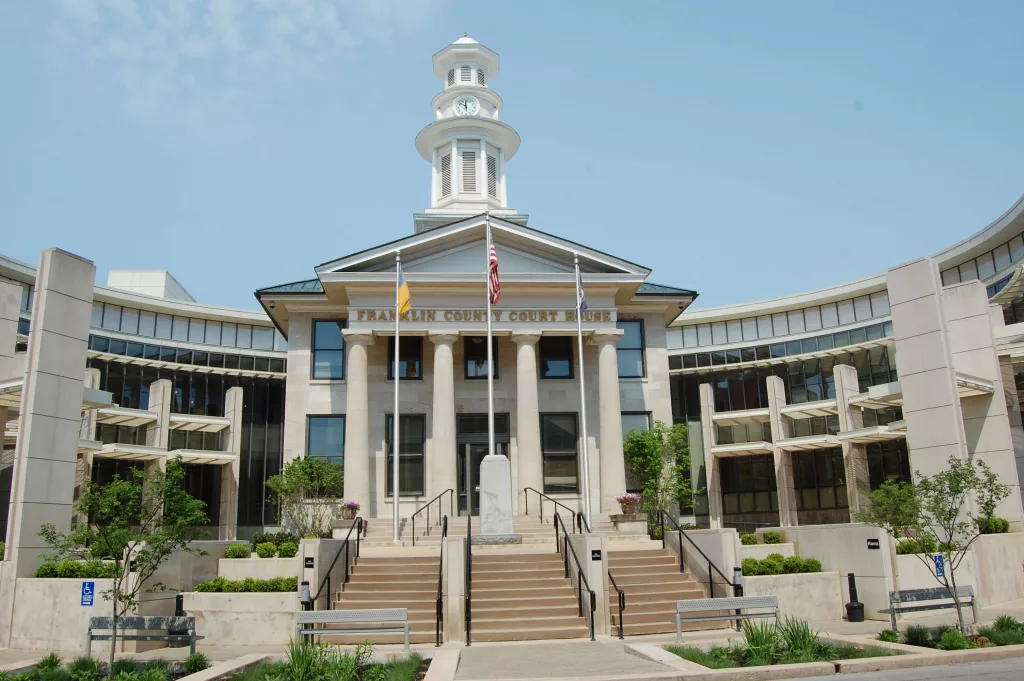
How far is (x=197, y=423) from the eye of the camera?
4478 centimetres

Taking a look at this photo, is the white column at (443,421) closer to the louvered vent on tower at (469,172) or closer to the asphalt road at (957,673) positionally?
the louvered vent on tower at (469,172)

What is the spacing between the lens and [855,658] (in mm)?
13930

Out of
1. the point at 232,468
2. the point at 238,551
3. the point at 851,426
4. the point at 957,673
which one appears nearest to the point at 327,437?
the point at 238,551

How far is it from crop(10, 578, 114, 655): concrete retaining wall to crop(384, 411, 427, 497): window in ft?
48.0

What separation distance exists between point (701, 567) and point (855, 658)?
29.3 ft

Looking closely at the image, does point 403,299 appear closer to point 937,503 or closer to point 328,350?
point 328,350

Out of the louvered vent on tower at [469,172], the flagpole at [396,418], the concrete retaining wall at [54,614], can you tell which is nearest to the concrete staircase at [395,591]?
the flagpole at [396,418]

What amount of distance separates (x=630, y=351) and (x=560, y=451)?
214 inches

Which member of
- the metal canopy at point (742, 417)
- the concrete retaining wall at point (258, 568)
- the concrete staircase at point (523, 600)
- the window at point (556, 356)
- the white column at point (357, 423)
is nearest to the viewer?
the concrete staircase at point (523, 600)

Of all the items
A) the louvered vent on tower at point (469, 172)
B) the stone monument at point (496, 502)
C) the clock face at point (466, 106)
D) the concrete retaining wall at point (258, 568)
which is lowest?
the concrete retaining wall at point (258, 568)

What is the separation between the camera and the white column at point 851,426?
39562mm

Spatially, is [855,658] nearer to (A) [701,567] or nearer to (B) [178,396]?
(A) [701,567]

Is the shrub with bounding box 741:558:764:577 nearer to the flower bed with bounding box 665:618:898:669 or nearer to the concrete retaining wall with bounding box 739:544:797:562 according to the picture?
the concrete retaining wall with bounding box 739:544:797:562

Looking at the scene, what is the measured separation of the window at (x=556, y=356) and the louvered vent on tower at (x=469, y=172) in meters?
11.8
